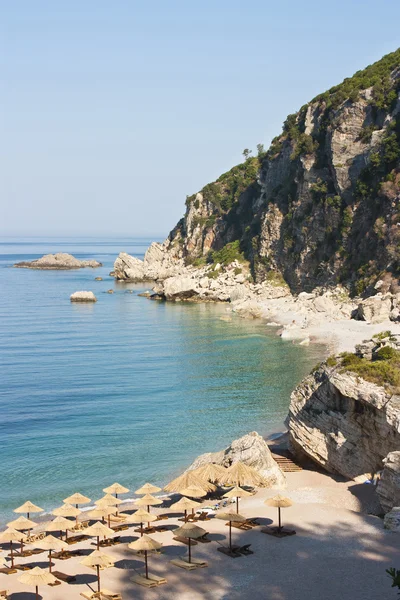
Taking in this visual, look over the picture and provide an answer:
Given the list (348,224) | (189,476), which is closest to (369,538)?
(189,476)

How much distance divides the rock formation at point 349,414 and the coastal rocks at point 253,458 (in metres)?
2.43

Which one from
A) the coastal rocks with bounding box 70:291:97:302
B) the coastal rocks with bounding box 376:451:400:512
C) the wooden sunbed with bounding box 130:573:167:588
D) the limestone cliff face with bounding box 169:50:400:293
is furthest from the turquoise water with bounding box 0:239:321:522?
the limestone cliff face with bounding box 169:50:400:293

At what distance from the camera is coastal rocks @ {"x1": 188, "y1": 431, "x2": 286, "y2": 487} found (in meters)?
29.8

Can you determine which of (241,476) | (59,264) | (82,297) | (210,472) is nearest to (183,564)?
(241,476)

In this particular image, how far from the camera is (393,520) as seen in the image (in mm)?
23875

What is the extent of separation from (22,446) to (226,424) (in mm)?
11788

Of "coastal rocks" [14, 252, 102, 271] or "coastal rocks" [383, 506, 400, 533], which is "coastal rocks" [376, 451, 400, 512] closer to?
"coastal rocks" [383, 506, 400, 533]

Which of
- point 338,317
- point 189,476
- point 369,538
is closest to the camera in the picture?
point 369,538

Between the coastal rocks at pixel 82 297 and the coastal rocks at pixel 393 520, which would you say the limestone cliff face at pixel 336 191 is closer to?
the coastal rocks at pixel 82 297

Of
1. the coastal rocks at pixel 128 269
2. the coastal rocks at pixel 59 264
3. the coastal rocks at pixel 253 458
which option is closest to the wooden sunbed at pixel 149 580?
the coastal rocks at pixel 253 458

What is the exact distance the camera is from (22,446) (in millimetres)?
37594

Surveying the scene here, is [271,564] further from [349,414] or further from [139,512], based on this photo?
[349,414]

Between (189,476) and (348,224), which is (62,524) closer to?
(189,476)

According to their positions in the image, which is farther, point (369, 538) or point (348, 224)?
point (348, 224)
